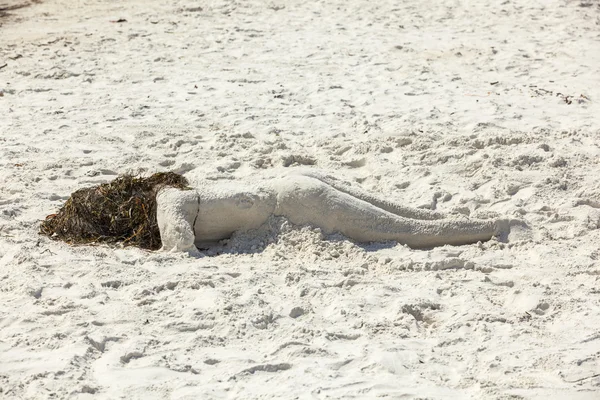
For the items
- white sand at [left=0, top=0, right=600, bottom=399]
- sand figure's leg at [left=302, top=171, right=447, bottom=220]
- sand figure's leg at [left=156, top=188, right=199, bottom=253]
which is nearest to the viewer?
white sand at [left=0, top=0, right=600, bottom=399]

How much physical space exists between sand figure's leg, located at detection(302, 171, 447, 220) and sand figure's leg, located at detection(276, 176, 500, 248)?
0.25 feet

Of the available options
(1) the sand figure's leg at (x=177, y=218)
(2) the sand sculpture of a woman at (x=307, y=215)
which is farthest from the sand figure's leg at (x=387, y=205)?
(1) the sand figure's leg at (x=177, y=218)

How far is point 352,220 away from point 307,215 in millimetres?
291

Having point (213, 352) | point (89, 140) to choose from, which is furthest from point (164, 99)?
point (213, 352)

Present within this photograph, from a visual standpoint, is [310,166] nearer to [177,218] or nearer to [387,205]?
[387,205]

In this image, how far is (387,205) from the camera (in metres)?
5.41

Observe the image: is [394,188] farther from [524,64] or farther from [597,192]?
[524,64]

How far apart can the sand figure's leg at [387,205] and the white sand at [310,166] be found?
0.30m

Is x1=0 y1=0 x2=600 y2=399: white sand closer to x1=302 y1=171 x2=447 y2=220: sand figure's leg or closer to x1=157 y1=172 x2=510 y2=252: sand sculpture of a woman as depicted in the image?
x1=157 y1=172 x2=510 y2=252: sand sculpture of a woman

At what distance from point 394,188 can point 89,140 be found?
108 inches

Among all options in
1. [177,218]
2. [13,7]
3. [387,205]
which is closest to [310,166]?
[387,205]

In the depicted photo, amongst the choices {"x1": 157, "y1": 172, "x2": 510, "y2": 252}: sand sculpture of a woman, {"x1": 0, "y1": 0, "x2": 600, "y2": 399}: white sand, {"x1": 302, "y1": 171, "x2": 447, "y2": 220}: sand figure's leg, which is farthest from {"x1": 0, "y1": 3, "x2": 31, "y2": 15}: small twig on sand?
{"x1": 302, "y1": 171, "x2": 447, "y2": 220}: sand figure's leg

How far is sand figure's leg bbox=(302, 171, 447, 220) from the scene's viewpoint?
5.40 m

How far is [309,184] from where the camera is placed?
527 centimetres
